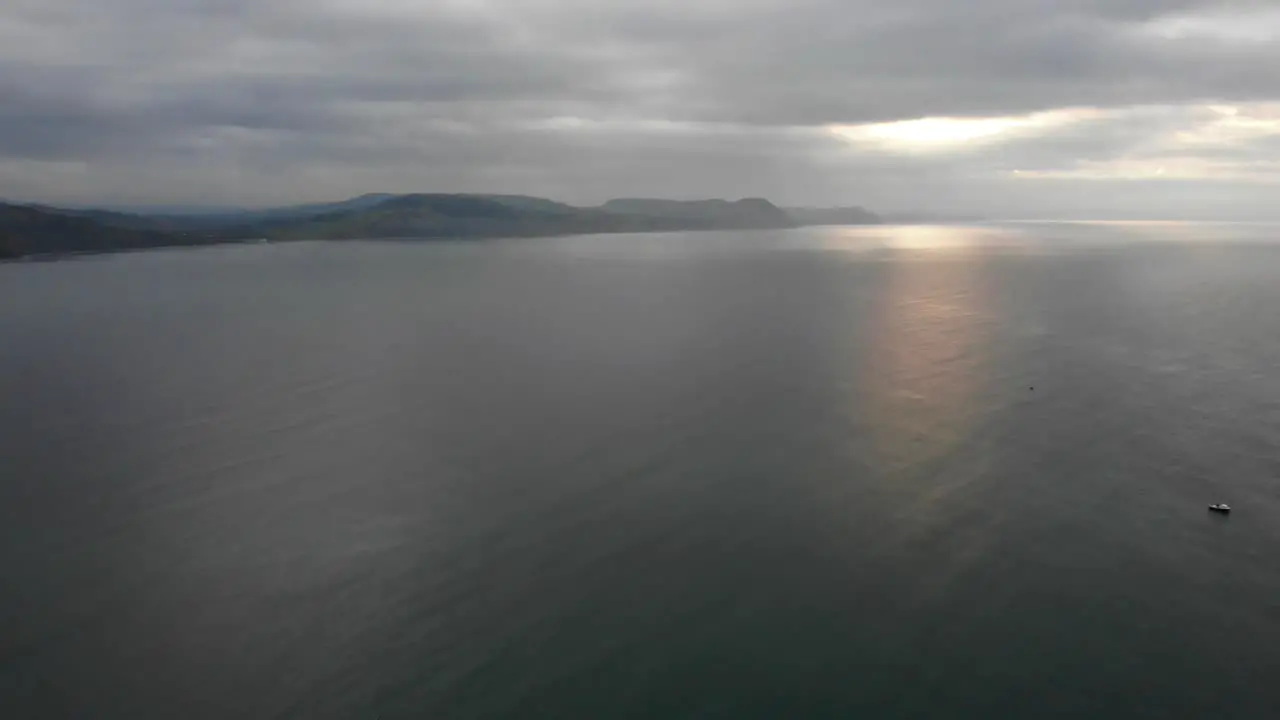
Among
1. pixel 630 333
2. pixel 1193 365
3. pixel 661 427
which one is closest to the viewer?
pixel 661 427

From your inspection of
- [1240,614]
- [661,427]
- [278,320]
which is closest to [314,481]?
[661,427]

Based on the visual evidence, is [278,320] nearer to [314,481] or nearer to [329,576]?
[314,481]

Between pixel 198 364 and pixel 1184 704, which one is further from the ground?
pixel 198 364

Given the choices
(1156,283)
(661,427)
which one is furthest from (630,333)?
(1156,283)

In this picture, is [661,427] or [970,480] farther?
[661,427]

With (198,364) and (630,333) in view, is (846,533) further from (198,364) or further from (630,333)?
(198,364)

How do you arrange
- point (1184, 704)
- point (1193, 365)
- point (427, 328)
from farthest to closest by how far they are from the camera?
1. point (427, 328)
2. point (1193, 365)
3. point (1184, 704)

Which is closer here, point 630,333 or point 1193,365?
point 1193,365
